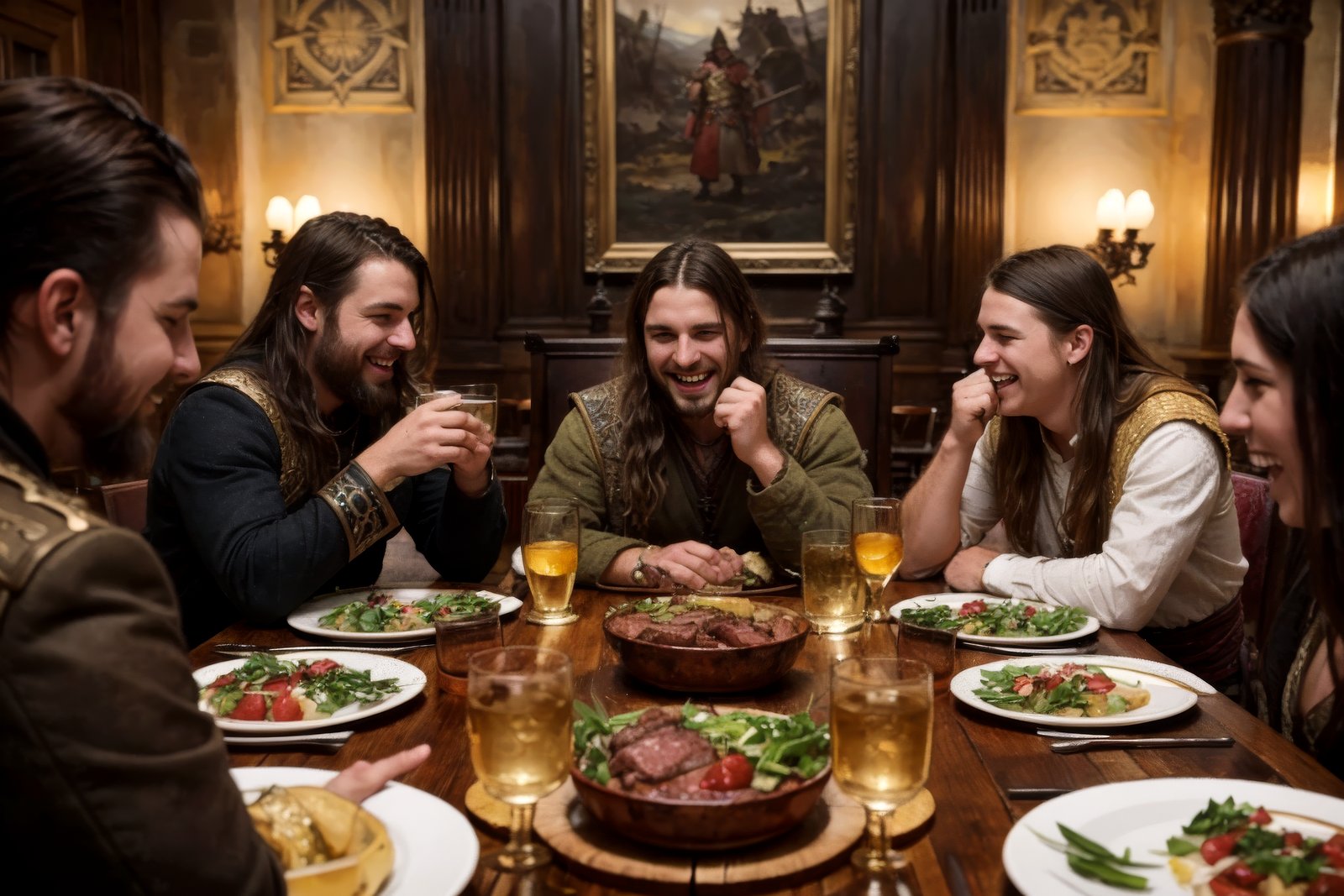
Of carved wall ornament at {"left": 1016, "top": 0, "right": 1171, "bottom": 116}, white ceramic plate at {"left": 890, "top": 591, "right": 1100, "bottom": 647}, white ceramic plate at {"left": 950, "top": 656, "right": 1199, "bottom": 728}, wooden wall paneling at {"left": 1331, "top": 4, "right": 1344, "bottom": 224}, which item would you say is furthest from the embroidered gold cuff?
wooden wall paneling at {"left": 1331, "top": 4, "right": 1344, "bottom": 224}

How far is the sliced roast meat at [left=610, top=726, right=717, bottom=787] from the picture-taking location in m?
1.05

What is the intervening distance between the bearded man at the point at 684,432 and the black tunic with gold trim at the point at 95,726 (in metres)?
1.81

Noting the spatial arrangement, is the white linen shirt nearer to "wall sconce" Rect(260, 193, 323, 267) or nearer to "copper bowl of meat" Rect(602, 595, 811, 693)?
"copper bowl of meat" Rect(602, 595, 811, 693)

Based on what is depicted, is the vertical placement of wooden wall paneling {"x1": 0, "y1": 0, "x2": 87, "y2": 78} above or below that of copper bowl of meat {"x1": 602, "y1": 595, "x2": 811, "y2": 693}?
above

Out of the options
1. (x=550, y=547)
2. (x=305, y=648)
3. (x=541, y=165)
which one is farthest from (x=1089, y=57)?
(x=305, y=648)

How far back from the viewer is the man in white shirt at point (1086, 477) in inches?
80.2

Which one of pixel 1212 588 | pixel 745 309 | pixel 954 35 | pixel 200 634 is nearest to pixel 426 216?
pixel 954 35

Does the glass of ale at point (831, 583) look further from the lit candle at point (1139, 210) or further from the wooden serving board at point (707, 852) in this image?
the lit candle at point (1139, 210)

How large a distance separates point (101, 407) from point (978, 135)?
6649 millimetres

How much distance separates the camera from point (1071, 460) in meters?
2.42

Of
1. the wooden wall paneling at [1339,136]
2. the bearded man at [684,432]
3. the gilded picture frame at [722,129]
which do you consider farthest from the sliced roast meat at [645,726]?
the wooden wall paneling at [1339,136]

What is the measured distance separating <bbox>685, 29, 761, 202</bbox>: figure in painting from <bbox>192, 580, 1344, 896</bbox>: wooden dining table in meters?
5.55

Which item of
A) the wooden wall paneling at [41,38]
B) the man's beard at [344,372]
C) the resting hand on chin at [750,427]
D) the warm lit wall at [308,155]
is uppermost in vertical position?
the wooden wall paneling at [41,38]

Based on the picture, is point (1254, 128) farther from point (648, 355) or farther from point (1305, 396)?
point (1305, 396)
